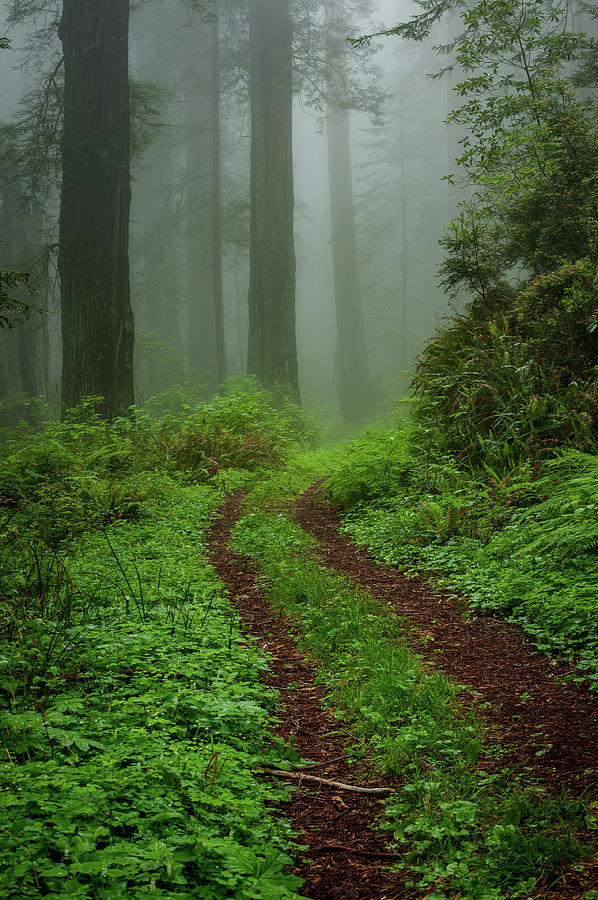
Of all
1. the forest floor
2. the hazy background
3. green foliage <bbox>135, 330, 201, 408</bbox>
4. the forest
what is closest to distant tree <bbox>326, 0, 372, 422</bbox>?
the hazy background

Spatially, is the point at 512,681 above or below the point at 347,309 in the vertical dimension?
below

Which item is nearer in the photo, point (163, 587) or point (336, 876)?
point (336, 876)

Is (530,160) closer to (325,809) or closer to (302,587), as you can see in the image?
(302,587)

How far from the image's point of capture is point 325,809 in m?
2.25

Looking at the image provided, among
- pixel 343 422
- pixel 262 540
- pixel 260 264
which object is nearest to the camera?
pixel 262 540

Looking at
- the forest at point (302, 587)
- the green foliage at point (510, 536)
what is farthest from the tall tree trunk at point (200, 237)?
the green foliage at point (510, 536)

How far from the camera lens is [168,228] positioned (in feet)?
81.8

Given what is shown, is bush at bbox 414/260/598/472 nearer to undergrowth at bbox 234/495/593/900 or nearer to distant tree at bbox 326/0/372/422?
undergrowth at bbox 234/495/593/900

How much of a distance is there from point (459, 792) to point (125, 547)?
3.65 metres

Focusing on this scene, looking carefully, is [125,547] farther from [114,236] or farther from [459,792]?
[114,236]

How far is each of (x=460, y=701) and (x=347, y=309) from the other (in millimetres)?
22524

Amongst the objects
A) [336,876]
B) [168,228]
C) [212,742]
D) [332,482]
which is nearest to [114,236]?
[332,482]

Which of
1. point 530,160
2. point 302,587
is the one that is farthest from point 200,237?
point 302,587

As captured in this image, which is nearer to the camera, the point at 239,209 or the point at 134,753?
the point at 134,753
